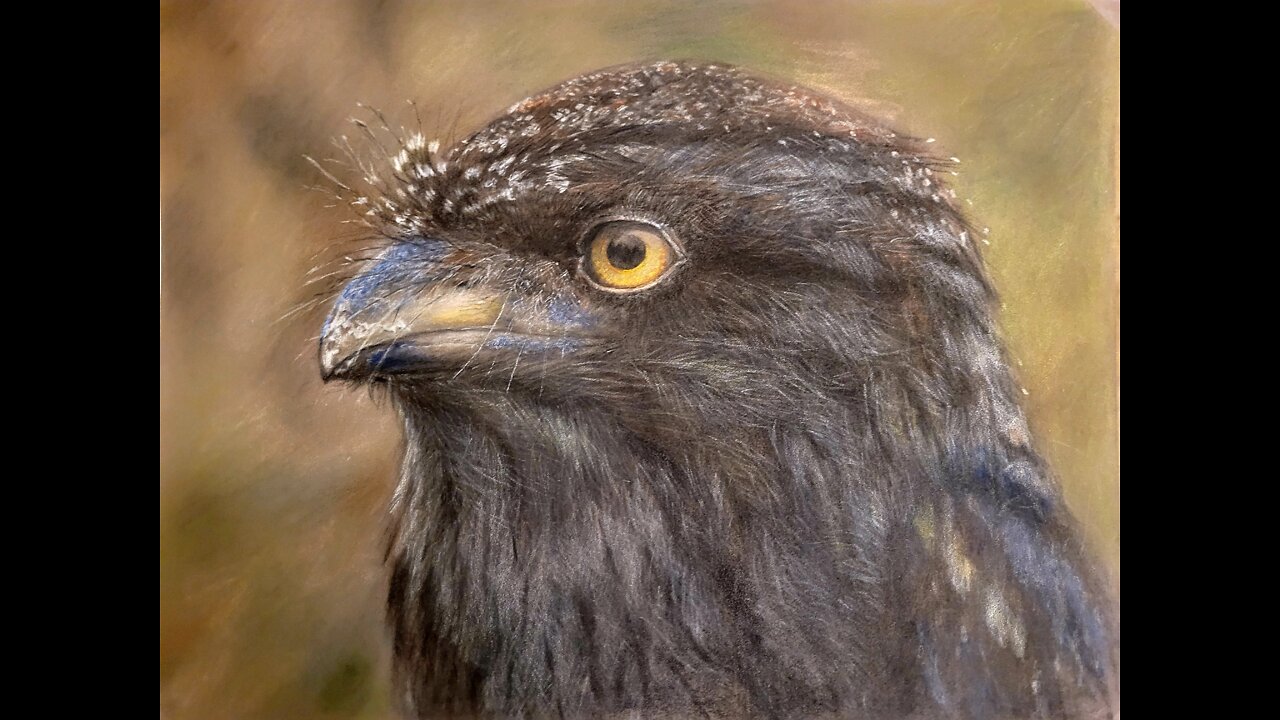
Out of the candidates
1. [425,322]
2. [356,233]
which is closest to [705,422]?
[425,322]

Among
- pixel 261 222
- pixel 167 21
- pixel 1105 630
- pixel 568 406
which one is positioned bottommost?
pixel 1105 630

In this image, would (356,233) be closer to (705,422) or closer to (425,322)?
(425,322)

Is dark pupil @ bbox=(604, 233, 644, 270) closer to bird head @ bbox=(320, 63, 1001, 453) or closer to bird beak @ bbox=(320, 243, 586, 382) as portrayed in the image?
bird head @ bbox=(320, 63, 1001, 453)

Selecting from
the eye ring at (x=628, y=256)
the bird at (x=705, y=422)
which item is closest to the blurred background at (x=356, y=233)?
the bird at (x=705, y=422)

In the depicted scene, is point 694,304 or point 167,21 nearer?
point 694,304

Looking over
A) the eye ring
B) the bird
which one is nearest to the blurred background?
the bird
